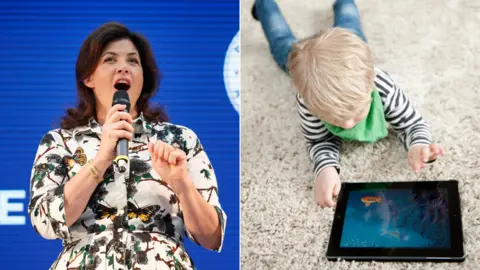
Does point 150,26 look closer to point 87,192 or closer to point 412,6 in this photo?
point 87,192

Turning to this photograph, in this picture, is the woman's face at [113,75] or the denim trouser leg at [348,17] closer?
the woman's face at [113,75]

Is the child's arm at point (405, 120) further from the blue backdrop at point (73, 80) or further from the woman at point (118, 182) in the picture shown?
the woman at point (118, 182)

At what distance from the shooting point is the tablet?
1.47 meters

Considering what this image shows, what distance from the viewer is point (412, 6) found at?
187 centimetres

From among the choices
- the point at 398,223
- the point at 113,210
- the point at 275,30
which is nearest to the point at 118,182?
the point at 113,210

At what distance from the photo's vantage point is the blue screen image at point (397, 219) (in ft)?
4.88

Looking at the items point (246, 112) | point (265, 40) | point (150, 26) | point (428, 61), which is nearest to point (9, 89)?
point (150, 26)

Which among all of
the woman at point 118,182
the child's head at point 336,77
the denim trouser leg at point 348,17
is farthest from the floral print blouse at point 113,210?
the denim trouser leg at point 348,17

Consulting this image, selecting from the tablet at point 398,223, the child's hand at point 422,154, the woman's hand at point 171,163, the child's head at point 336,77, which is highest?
the child's head at point 336,77

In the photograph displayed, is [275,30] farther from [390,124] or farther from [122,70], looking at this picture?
[122,70]

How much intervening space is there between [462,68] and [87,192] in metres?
1.13

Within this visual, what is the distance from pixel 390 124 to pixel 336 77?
1.00ft

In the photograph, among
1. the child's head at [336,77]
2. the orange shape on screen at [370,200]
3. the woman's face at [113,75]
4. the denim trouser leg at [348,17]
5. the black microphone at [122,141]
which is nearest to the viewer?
the black microphone at [122,141]

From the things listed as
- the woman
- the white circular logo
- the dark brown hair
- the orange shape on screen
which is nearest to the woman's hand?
the woman
